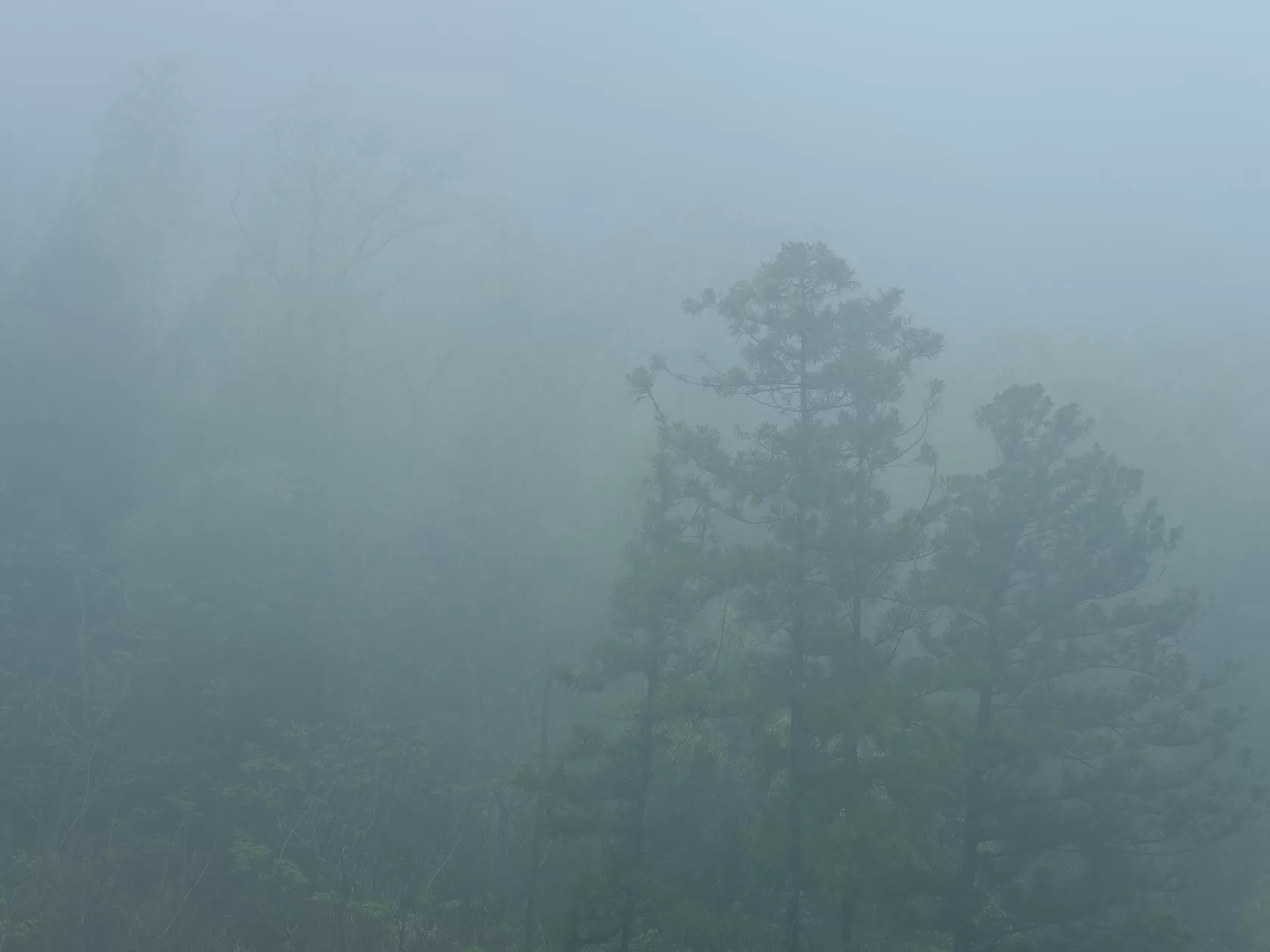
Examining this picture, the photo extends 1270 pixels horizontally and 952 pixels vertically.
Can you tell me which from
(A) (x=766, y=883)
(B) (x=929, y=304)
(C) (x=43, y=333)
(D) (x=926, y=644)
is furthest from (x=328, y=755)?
(B) (x=929, y=304)

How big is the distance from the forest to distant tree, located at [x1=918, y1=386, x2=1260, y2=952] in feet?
0.21

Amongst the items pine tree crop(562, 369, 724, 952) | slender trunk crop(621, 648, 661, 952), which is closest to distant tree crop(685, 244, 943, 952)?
pine tree crop(562, 369, 724, 952)

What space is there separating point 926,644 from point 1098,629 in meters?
2.38

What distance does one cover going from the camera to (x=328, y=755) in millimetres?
21688

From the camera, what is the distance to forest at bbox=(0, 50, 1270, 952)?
14359 mm

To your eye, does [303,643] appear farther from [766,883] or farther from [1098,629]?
[1098,629]

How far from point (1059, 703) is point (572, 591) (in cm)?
1370

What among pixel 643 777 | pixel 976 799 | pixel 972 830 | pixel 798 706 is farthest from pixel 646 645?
pixel 972 830

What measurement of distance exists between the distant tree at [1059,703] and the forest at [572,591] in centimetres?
6

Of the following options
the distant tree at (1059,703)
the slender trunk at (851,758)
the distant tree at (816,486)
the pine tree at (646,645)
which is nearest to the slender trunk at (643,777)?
the pine tree at (646,645)

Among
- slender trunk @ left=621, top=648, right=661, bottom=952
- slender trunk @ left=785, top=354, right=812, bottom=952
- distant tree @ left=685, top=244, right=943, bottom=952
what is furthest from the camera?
slender trunk @ left=621, top=648, right=661, bottom=952

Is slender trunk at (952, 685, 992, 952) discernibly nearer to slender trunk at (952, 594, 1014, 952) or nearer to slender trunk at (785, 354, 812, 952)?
slender trunk at (952, 594, 1014, 952)

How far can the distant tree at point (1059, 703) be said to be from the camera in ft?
46.6

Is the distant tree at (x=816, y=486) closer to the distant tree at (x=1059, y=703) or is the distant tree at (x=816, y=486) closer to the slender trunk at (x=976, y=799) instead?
the distant tree at (x=1059, y=703)
